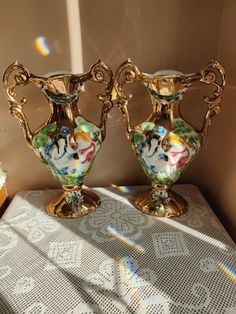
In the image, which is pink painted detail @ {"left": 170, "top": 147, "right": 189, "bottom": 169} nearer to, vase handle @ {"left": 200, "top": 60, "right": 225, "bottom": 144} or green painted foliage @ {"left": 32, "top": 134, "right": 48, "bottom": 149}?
vase handle @ {"left": 200, "top": 60, "right": 225, "bottom": 144}

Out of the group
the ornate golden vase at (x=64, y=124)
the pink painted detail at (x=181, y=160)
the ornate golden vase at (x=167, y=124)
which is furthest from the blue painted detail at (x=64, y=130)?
the pink painted detail at (x=181, y=160)

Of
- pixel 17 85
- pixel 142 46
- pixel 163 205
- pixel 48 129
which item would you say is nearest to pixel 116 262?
pixel 163 205

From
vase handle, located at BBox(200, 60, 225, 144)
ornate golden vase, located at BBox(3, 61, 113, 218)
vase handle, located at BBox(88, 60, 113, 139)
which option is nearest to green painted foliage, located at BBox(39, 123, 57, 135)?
ornate golden vase, located at BBox(3, 61, 113, 218)

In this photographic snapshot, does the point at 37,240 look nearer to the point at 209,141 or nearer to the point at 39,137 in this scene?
the point at 39,137

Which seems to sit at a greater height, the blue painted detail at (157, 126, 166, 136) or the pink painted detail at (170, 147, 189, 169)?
the blue painted detail at (157, 126, 166, 136)

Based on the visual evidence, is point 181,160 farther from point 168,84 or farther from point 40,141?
point 40,141

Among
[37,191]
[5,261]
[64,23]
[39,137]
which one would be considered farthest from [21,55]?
[5,261]

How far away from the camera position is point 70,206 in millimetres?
747

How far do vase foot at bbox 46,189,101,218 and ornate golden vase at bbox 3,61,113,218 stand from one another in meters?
0.08

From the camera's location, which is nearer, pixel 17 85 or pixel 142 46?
pixel 17 85

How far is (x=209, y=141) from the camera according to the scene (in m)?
0.85

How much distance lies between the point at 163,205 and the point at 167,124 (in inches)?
8.6

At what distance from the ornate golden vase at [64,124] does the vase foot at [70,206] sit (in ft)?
0.26

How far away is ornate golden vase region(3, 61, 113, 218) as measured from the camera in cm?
62
